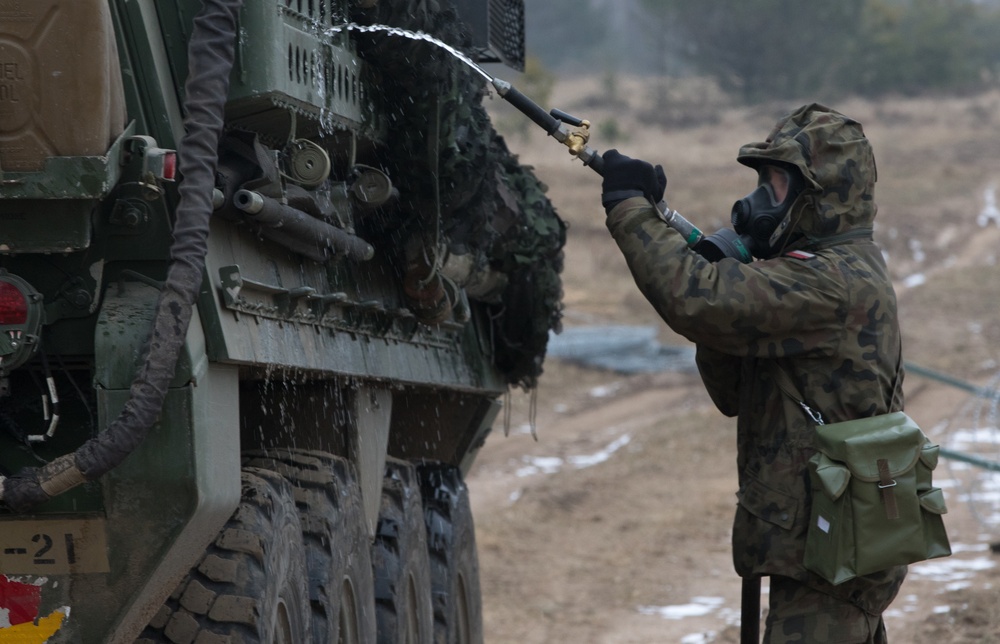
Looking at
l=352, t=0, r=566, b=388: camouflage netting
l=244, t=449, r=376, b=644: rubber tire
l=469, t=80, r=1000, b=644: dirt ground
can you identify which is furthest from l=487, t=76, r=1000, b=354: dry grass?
l=244, t=449, r=376, b=644: rubber tire

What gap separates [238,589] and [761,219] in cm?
179

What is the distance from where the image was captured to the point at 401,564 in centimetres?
577

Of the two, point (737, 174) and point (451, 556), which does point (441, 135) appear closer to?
point (451, 556)

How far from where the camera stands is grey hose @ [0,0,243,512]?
3.17m

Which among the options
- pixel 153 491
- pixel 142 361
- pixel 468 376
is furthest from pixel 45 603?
pixel 468 376

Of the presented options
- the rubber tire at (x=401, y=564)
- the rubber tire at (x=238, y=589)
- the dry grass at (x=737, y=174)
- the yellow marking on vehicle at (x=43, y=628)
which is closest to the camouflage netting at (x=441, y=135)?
the rubber tire at (x=401, y=564)

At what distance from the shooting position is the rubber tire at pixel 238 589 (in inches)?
150

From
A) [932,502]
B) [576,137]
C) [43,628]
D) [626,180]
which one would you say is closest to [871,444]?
[932,502]

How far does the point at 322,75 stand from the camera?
4145mm

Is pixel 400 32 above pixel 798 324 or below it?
above

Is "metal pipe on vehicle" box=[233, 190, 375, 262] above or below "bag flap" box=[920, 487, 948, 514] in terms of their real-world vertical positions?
above

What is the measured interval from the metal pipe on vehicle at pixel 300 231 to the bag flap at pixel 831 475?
61.0 inches

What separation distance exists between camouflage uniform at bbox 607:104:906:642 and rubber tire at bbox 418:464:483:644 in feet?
8.23

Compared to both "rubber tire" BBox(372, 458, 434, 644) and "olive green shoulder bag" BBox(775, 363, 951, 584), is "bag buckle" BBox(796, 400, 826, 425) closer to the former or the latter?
"olive green shoulder bag" BBox(775, 363, 951, 584)
